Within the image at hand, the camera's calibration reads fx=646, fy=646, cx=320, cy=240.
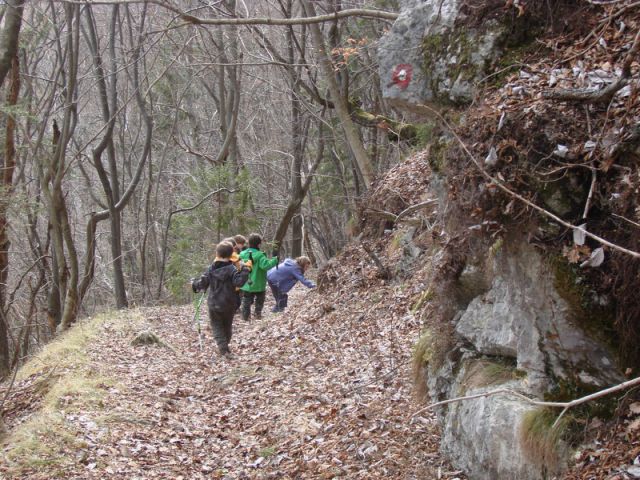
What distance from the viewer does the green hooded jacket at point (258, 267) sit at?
39.9 feet

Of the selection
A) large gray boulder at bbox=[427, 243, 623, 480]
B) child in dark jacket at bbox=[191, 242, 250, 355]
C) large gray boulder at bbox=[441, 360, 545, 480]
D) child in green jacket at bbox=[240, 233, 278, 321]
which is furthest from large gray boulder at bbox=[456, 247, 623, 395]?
child in green jacket at bbox=[240, 233, 278, 321]

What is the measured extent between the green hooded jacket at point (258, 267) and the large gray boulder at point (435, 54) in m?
6.74

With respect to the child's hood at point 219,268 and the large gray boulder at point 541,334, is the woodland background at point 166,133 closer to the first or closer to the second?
the child's hood at point 219,268

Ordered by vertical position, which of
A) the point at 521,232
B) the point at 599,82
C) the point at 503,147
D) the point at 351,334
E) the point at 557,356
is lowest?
the point at 351,334

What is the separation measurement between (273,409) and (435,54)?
4.42m

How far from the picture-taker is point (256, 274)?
1236 centimetres

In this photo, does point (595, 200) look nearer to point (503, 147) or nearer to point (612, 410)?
point (503, 147)

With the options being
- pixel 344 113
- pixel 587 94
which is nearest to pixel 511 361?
pixel 587 94

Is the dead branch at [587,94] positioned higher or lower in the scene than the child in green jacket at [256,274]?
higher

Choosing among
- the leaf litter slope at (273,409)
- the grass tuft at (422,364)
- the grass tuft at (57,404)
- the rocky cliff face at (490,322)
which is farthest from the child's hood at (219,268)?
the rocky cliff face at (490,322)

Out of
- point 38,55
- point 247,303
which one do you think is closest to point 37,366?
point 247,303

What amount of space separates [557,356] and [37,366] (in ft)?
29.4

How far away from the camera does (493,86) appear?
4840 millimetres

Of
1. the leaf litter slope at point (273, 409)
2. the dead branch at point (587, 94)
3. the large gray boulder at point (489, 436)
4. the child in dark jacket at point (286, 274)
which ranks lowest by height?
the leaf litter slope at point (273, 409)
